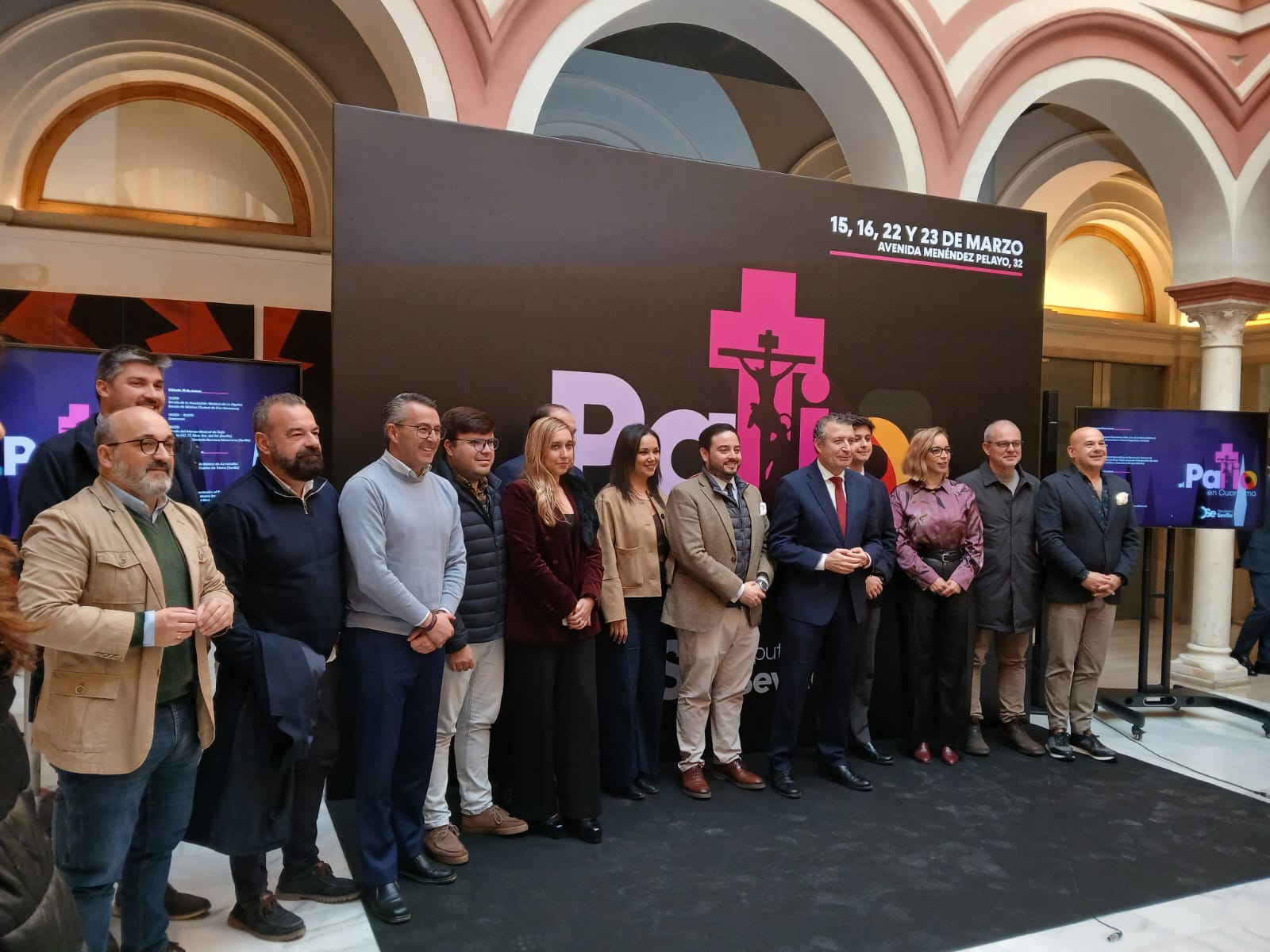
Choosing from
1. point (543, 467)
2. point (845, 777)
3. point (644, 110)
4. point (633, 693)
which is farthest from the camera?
point (644, 110)

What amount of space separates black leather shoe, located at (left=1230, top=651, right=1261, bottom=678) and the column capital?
2231 millimetres

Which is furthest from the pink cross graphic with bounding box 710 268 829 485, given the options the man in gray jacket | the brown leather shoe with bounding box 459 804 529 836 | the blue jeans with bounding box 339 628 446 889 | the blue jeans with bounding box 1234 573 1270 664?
the blue jeans with bounding box 1234 573 1270 664

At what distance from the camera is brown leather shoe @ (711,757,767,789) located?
160 inches

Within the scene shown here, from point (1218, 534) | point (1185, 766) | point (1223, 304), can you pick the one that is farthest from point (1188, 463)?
point (1185, 766)

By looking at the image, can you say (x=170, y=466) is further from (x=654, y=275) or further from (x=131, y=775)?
(x=654, y=275)

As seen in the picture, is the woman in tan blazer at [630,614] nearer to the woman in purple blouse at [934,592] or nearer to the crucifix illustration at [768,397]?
the crucifix illustration at [768,397]

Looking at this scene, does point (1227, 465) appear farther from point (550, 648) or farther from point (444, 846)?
point (444, 846)

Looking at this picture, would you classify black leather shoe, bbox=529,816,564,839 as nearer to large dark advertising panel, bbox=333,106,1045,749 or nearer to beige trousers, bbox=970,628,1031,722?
large dark advertising panel, bbox=333,106,1045,749

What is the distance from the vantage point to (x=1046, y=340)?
8.37 meters

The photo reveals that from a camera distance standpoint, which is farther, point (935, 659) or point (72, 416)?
point (935, 659)

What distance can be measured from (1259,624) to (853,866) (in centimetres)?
473

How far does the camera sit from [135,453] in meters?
2.21

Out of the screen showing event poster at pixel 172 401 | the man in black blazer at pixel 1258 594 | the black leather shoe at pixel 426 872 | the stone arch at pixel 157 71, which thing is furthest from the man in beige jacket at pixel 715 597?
the man in black blazer at pixel 1258 594

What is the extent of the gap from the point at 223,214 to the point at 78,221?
85cm
